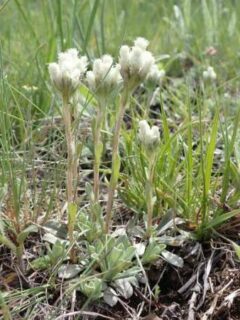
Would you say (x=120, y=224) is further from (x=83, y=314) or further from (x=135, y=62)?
(x=135, y=62)

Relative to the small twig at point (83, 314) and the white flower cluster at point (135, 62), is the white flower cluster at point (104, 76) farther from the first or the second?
the small twig at point (83, 314)

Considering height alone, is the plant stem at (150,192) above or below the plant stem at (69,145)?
below

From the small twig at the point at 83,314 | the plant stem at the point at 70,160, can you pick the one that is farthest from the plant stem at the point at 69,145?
the small twig at the point at 83,314

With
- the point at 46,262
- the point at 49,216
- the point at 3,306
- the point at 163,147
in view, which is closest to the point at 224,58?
the point at 163,147

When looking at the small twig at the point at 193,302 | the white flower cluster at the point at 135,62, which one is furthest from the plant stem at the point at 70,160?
the small twig at the point at 193,302

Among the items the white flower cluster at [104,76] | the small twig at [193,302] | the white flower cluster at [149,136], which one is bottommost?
the small twig at [193,302]

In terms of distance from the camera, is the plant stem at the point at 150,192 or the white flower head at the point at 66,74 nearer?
the white flower head at the point at 66,74

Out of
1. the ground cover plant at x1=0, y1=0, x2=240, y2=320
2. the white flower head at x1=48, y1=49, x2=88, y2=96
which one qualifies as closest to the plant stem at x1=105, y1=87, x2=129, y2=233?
the ground cover plant at x1=0, y1=0, x2=240, y2=320

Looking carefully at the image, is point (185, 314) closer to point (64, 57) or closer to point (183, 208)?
point (183, 208)

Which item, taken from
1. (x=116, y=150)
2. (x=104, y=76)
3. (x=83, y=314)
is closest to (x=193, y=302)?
(x=83, y=314)
